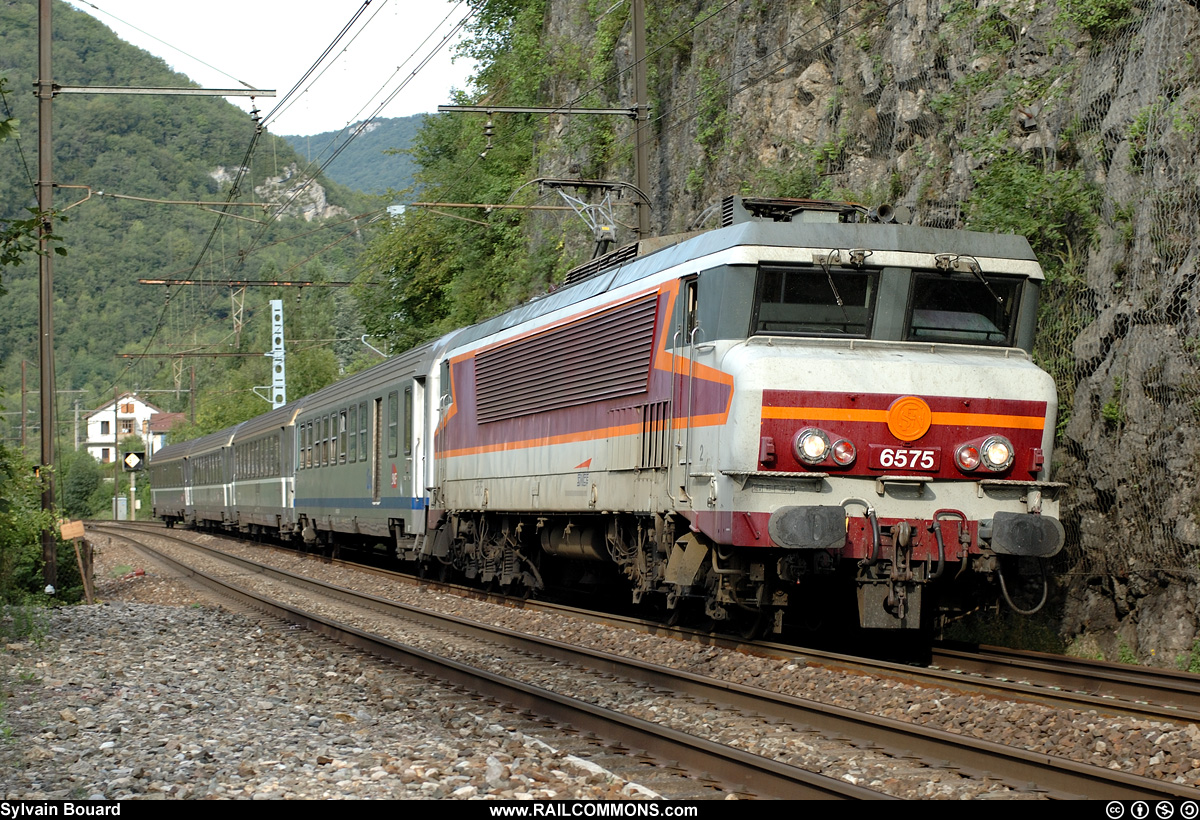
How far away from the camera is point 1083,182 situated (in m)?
13.2

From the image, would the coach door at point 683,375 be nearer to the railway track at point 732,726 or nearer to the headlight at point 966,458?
the railway track at point 732,726

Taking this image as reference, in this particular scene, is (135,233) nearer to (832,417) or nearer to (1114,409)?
(1114,409)

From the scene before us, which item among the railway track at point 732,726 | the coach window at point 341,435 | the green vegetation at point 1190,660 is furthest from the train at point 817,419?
the coach window at point 341,435

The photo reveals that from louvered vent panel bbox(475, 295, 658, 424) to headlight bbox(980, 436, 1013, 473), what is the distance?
3067mm

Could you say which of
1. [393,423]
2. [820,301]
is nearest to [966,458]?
[820,301]

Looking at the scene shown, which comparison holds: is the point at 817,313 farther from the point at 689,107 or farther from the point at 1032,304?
the point at 689,107

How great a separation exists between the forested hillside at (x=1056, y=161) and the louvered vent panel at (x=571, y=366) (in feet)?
6.75

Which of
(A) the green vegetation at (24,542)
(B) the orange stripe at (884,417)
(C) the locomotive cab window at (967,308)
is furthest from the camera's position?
(A) the green vegetation at (24,542)

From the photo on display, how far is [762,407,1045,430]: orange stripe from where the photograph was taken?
31.3 ft

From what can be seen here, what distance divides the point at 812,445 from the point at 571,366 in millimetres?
4125

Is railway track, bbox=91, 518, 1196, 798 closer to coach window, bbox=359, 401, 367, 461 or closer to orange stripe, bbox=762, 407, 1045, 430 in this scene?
orange stripe, bbox=762, 407, 1045, 430

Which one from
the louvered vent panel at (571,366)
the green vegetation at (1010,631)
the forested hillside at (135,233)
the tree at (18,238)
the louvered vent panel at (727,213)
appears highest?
the forested hillside at (135,233)

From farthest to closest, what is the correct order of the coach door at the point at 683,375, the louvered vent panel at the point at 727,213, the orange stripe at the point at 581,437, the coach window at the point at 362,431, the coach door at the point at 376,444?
the coach window at the point at 362,431 < the coach door at the point at 376,444 < the louvered vent panel at the point at 727,213 < the coach door at the point at 683,375 < the orange stripe at the point at 581,437

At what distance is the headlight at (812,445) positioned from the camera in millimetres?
9539
